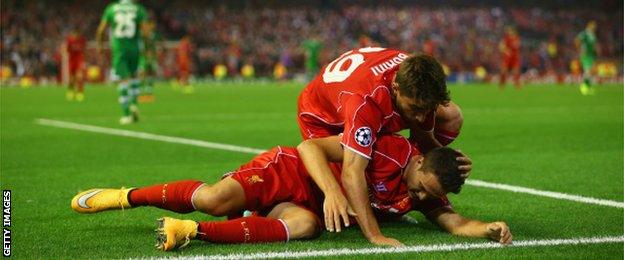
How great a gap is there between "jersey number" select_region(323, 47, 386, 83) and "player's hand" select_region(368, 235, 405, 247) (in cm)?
107

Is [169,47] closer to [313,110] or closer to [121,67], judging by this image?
[121,67]

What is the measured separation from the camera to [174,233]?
479cm

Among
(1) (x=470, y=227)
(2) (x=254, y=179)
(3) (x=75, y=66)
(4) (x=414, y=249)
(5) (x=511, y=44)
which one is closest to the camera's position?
(4) (x=414, y=249)

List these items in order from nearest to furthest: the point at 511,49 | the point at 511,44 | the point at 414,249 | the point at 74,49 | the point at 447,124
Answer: the point at 414,249 → the point at 447,124 → the point at 74,49 → the point at 511,44 → the point at 511,49

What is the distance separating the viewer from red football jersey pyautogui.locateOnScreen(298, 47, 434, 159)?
505 centimetres

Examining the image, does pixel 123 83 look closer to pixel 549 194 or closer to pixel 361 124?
pixel 549 194

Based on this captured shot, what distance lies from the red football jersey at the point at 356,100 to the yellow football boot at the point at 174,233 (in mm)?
979

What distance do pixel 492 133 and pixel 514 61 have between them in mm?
23673

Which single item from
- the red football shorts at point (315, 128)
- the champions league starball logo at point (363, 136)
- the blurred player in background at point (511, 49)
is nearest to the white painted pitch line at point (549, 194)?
the red football shorts at point (315, 128)

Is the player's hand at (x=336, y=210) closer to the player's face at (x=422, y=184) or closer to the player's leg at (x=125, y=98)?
the player's face at (x=422, y=184)

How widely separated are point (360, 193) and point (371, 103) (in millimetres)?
527

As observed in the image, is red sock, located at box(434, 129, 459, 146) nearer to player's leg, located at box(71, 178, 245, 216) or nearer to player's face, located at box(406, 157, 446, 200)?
player's face, located at box(406, 157, 446, 200)

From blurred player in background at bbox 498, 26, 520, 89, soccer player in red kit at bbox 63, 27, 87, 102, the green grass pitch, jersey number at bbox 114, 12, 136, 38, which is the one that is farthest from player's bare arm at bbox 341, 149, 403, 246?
blurred player in background at bbox 498, 26, 520, 89

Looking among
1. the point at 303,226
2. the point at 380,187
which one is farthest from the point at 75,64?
the point at 303,226
